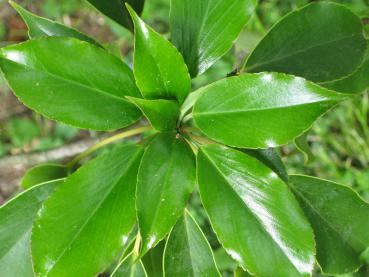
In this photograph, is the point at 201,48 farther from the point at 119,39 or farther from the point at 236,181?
the point at 119,39

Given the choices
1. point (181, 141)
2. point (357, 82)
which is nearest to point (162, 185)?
point (181, 141)

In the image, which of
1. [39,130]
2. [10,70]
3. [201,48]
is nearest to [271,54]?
[201,48]

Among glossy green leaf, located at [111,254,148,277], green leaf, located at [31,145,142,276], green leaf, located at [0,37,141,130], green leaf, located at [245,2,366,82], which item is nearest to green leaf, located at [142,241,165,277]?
glossy green leaf, located at [111,254,148,277]

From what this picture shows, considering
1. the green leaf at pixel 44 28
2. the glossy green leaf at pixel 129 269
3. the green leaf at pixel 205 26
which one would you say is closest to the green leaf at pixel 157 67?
the green leaf at pixel 205 26

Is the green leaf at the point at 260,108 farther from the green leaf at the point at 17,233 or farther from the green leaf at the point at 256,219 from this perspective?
the green leaf at the point at 17,233

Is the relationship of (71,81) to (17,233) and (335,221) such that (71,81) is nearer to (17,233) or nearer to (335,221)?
(17,233)

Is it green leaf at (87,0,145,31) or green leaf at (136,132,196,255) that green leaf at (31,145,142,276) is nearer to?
green leaf at (136,132,196,255)

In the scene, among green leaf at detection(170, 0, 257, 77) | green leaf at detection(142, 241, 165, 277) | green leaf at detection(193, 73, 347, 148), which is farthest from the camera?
green leaf at detection(142, 241, 165, 277)
